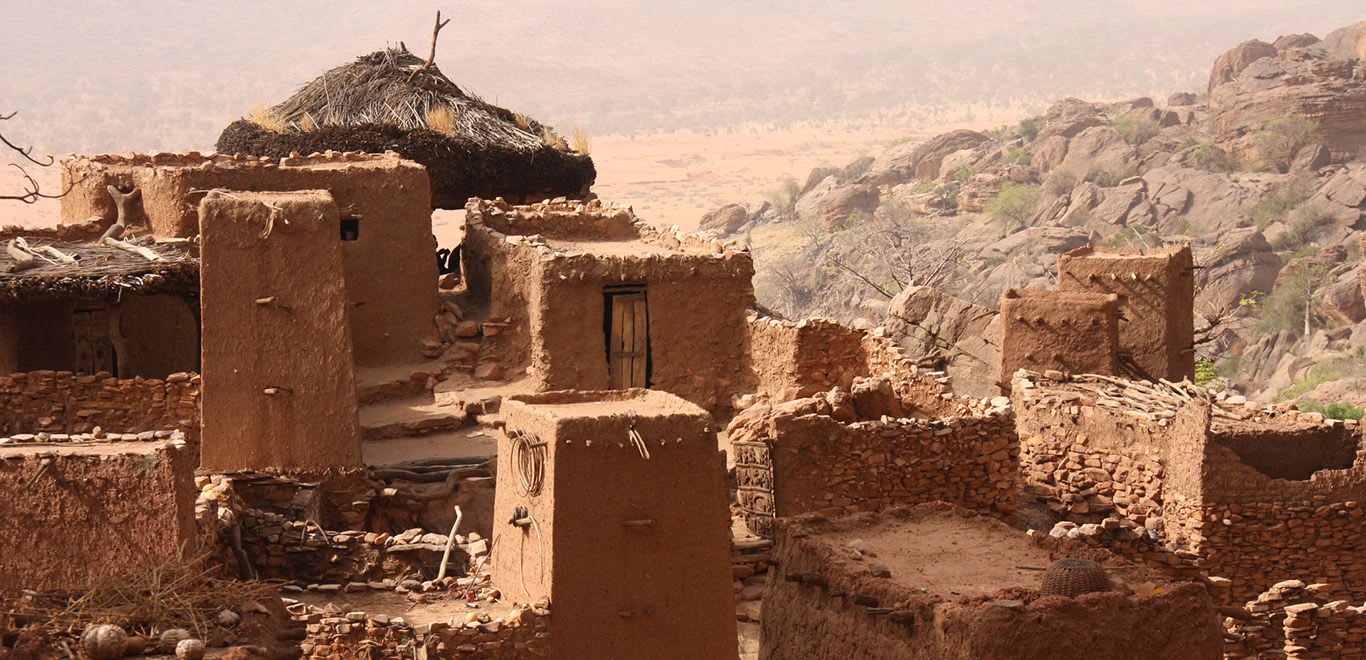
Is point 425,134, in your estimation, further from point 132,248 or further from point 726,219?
point 726,219

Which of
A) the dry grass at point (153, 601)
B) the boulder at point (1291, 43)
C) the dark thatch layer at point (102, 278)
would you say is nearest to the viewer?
the dry grass at point (153, 601)

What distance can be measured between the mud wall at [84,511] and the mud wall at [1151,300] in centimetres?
1289

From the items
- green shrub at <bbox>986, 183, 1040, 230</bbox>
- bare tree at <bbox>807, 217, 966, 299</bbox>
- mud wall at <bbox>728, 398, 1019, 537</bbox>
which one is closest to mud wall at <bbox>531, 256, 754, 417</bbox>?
mud wall at <bbox>728, 398, 1019, 537</bbox>

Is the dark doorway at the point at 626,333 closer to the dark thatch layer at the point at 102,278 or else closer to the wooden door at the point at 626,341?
the wooden door at the point at 626,341

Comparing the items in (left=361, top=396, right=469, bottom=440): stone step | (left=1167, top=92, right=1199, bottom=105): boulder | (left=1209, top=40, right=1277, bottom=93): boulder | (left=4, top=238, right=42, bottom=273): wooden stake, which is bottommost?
(left=361, top=396, right=469, bottom=440): stone step

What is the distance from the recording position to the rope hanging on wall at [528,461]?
13094 mm

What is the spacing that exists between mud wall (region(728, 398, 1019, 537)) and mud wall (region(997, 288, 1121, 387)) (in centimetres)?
430

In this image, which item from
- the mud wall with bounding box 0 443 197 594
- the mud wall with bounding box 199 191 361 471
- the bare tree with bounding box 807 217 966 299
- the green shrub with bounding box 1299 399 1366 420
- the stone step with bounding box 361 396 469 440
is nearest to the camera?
the mud wall with bounding box 0 443 197 594

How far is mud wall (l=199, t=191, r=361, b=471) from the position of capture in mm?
16797

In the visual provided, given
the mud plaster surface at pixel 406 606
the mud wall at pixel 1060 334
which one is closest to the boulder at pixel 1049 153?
the mud wall at pixel 1060 334

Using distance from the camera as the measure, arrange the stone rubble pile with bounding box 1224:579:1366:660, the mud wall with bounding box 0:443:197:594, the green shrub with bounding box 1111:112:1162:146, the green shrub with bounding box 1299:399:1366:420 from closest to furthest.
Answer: the mud wall with bounding box 0:443:197:594, the stone rubble pile with bounding box 1224:579:1366:660, the green shrub with bounding box 1299:399:1366:420, the green shrub with bounding box 1111:112:1162:146

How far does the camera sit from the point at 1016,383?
1970 cm

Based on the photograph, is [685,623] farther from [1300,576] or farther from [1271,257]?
[1271,257]

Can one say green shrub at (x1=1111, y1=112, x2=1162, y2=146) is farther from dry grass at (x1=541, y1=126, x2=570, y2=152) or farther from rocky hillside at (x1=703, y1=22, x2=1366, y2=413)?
dry grass at (x1=541, y1=126, x2=570, y2=152)
